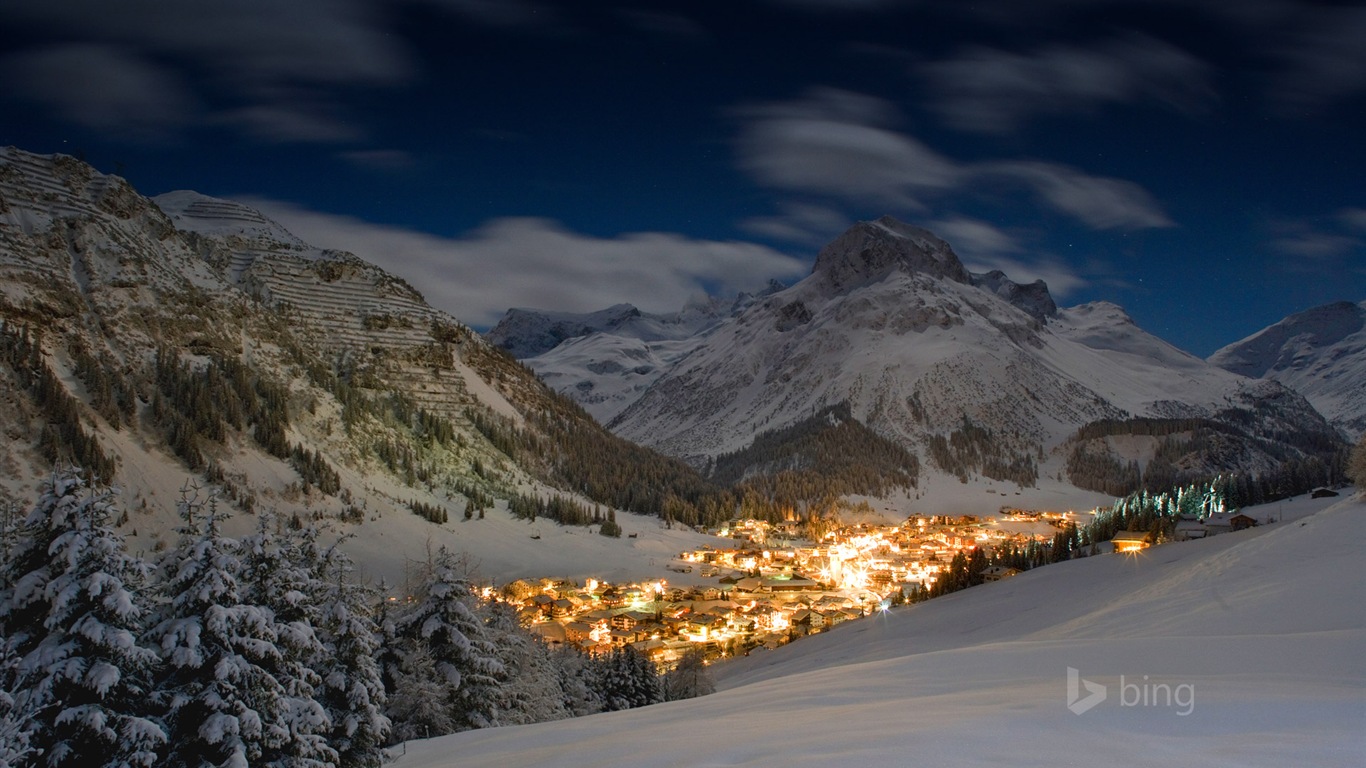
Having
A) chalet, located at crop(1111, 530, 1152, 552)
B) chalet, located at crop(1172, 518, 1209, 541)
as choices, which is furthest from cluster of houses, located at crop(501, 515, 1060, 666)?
chalet, located at crop(1172, 518, 1209, 541)

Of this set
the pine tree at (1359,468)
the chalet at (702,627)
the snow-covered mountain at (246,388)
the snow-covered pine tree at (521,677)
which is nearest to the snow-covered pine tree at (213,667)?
the snow-covered pine tree at (521,677)

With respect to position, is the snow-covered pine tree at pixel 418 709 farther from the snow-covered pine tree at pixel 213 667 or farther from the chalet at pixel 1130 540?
the chalet at pixel 1130 540

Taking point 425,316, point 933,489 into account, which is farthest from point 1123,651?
point 933,489

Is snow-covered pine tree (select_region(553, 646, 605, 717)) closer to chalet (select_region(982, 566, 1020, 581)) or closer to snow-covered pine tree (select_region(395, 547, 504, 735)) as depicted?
snow-covered pine tree (select_region(395, 547, 504, 735))

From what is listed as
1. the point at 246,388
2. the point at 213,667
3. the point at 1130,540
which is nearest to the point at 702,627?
the point at 1130,540

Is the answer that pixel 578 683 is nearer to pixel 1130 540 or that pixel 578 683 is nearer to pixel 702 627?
pixel 702 627
